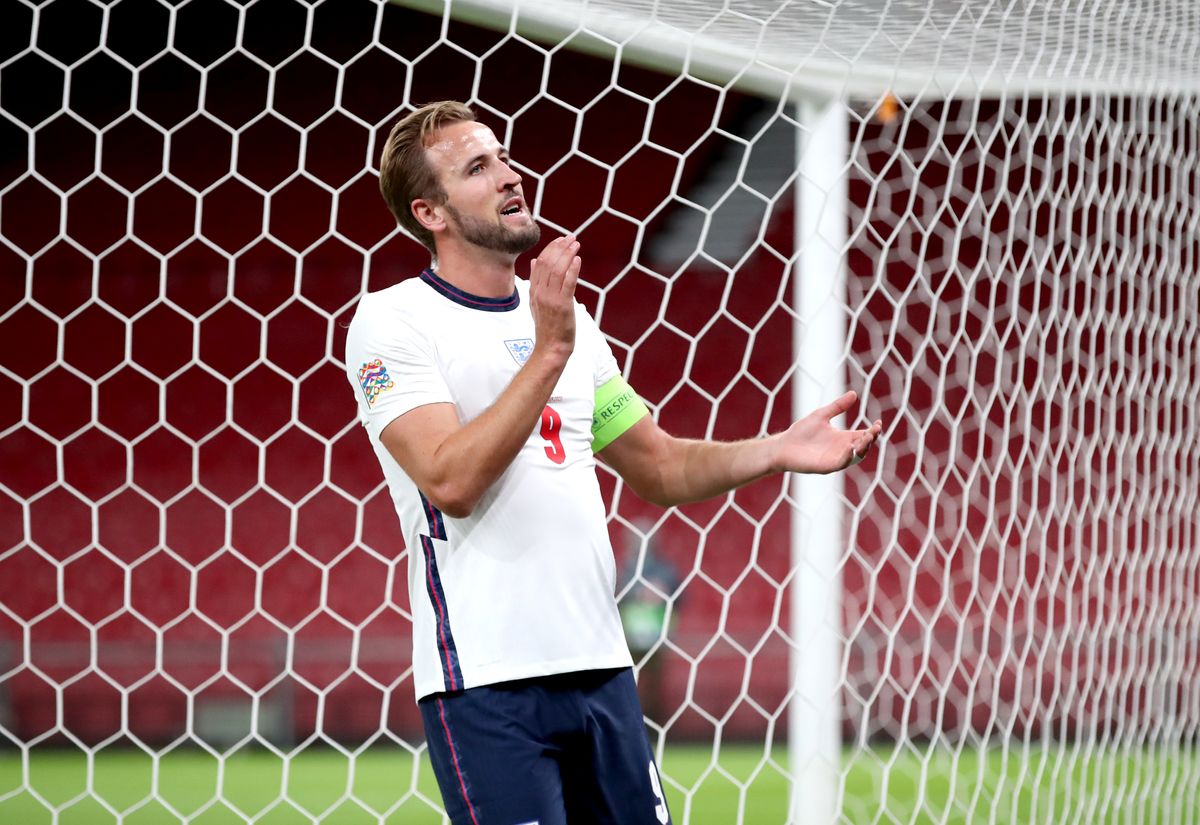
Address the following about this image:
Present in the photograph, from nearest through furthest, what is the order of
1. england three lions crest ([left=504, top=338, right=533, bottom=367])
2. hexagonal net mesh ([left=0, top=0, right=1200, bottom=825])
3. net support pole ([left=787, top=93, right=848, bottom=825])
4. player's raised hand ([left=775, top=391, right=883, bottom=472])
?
1. england three lions crest ([left=504, top=338, right=533, bottom=367])
2. player's raised hand ([left=775, top=391, right=883, bottom=472])
3. net support pole ([left=787, top=93, right=848, bottom=825])
4. hexagonal net mesh ([left=0, top=0, right=1200, bottom=825])

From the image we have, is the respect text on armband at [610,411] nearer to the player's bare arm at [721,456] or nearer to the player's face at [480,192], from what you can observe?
the player's bare arm at [721,456]

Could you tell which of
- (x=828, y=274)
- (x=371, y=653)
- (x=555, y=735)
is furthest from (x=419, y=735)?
(x=555, y=735)

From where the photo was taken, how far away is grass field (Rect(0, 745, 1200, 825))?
13.6 ft

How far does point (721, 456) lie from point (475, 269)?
1.57 ft

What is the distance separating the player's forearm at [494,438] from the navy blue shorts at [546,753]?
10.3 inches

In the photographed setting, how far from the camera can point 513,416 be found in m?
1.60

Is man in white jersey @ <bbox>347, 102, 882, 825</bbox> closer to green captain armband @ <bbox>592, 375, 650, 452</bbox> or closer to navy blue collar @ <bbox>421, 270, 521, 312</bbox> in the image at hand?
navy blue collar @ <bbox>421, 270, 521, 312</bbox>

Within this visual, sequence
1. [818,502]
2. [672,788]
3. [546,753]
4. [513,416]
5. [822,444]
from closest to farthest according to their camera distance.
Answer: [513,416], [546,753], [822,444], [818,502], [672,788]

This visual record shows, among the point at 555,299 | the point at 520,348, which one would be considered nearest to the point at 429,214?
the point at 520,348

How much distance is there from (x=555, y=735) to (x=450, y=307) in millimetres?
567

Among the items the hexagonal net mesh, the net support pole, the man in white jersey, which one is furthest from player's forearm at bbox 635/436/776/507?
the hexagonal net mesh

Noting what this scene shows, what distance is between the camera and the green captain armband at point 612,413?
2.04 metres

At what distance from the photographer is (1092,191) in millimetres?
3398

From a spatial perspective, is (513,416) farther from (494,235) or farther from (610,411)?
(610,411)
